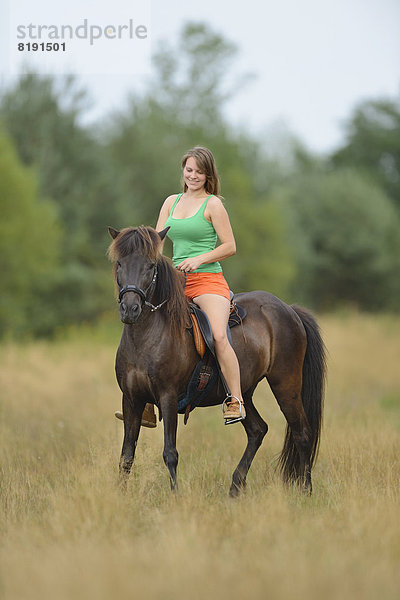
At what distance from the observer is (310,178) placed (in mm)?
47406

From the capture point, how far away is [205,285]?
6105mm

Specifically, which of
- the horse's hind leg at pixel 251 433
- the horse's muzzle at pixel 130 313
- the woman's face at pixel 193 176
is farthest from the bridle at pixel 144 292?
the horse's hind leg at pixel 251 433

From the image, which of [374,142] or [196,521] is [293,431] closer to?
[196,521]

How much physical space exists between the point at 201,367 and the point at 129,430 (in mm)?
807

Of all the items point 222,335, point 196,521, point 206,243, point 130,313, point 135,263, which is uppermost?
point 206,243

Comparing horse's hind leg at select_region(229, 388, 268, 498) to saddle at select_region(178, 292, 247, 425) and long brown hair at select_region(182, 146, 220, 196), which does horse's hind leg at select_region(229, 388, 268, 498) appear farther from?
long brown hair at select_region(182, 146, 220, 196)

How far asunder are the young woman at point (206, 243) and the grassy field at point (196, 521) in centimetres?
107

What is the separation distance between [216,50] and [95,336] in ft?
77.6

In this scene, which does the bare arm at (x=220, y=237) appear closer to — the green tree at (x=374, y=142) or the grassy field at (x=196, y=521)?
the grassy field at (x=196, y=521)

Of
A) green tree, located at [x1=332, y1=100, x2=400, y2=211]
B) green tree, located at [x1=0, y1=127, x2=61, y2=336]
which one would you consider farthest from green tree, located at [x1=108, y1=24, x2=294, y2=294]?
green tree, located at [x1=332, y1=100, x2=400, y2=211]

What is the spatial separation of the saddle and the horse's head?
646mm

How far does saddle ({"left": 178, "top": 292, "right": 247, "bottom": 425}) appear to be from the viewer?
5926mm

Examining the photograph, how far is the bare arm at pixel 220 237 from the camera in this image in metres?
5.82

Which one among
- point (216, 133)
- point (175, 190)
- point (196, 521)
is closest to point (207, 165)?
point (196, 521)
